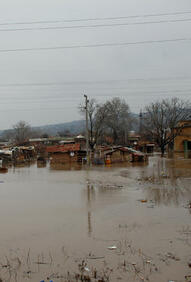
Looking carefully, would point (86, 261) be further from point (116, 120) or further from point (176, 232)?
point (116, 120)

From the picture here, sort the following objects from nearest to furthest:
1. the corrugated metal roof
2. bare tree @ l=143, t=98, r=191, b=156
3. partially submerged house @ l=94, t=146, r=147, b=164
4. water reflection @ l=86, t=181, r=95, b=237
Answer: water reflection @ l=86, t=181, r=95, b=237, partially submerged house @ l=94, t=146, r=147, b=164, the corrugated metal roof, bare tree @ l=143, t=98, r=191, b=156

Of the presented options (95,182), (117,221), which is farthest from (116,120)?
(117,221)

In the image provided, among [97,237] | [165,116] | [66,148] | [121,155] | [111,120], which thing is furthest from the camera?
[111,120]

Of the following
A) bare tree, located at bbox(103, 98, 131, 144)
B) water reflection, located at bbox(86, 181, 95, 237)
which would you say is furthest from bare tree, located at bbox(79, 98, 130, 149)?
water reflection, located at bbox(86, 181, 95, 237)

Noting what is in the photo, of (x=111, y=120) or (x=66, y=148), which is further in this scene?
(x=111, y=120)

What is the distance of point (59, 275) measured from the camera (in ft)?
19.8

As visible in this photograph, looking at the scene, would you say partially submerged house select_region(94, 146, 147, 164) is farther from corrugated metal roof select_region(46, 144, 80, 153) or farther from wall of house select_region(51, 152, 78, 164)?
wall of house select_region(51, 152, 78, 164)

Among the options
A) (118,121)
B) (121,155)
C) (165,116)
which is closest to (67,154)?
(121,155)

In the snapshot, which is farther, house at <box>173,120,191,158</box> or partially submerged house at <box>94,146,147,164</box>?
house at <box>173,120,191,158</box>

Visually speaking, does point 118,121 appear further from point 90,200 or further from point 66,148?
point 90,200

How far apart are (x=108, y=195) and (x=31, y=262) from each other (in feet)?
28.8

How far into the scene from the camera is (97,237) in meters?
8.35

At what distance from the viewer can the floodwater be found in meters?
6.16

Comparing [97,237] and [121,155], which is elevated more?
[121,155]
